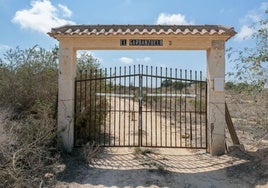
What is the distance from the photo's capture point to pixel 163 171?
776 centimetres

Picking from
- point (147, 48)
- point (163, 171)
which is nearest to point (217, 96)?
point (147, 48)

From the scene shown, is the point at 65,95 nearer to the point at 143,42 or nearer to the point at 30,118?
the point at 30,118

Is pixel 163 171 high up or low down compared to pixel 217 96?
down

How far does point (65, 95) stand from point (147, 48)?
9.27 ft

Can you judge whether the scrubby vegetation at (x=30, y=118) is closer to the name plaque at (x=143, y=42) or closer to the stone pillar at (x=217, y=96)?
the name plaque at (x=143, y=42)

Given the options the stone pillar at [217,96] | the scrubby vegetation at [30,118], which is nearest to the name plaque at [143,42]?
the stone pillar at [217,96]

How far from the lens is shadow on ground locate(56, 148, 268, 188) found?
7168 mm

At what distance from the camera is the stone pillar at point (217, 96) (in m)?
8.88

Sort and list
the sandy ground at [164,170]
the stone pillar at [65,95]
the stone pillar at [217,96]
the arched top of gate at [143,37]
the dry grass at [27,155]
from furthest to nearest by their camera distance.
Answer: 1. the stone pillar at [65,95]
2. the stone pillar at [217,96]
3. the arched top of gate at [143,37]
4. the sandy ground at [164,170]
5. the dry grass at [27,155]

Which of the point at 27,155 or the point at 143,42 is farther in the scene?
the point at 143,42

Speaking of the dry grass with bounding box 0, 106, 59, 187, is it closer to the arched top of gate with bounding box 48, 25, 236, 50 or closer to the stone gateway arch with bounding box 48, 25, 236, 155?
the stone gateway arch with bounding box 48, 25, 236, 155

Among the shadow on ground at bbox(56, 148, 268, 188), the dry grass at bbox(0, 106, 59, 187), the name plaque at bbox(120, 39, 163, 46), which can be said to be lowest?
the shadow on ground at bbox(56, 148, 268, 188)

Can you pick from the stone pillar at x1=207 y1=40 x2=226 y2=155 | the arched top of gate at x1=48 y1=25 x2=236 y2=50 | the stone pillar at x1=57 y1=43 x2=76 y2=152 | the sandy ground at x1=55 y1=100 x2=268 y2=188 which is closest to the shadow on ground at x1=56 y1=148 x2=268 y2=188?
the sandy ground at x1=55 y1=100 x2=268 y2=188

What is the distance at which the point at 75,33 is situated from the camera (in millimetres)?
8844
